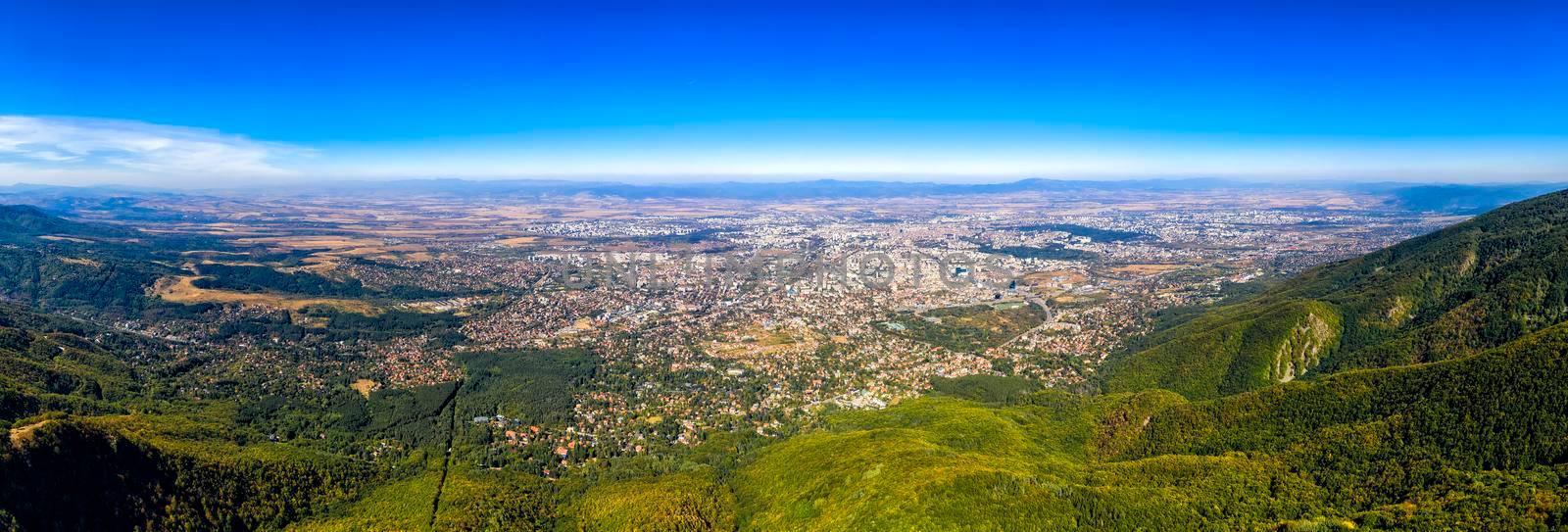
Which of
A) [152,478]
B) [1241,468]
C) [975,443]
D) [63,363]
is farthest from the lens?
[63,363]

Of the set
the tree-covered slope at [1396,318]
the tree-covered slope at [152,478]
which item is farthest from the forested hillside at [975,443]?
the tree-covered slope at [1396,318]

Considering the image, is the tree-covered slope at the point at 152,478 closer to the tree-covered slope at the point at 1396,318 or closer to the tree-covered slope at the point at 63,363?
the tree-covered slope at the point at 63,363

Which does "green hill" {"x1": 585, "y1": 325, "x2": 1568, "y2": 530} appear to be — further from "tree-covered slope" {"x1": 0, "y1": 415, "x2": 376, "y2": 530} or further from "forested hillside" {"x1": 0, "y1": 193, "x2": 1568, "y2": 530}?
"tree-covered slope" {"x1": 0, "y1": 415, "x2": 376, "y2": 530}

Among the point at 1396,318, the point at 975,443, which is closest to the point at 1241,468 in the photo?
the point at 975,443

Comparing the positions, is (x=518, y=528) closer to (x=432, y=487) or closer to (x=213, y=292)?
(x=432, y=487)

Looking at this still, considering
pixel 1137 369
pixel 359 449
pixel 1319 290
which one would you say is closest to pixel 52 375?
pixel 359 449

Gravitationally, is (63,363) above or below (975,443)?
above

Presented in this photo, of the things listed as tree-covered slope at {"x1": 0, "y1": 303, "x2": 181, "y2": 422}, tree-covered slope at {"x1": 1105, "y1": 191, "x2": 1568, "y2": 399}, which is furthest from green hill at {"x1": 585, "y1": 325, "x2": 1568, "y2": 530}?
tree-covered slope at {"x1": 0, "y1": 303, "x2": 181, "y2": 422}

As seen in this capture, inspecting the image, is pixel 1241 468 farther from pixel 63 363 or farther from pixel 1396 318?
pixel 63 363

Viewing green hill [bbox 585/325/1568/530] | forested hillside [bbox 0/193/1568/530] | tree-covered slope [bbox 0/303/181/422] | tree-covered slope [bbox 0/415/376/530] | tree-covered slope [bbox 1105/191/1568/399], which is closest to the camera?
green hill [bbox 585/325/1568/530]
